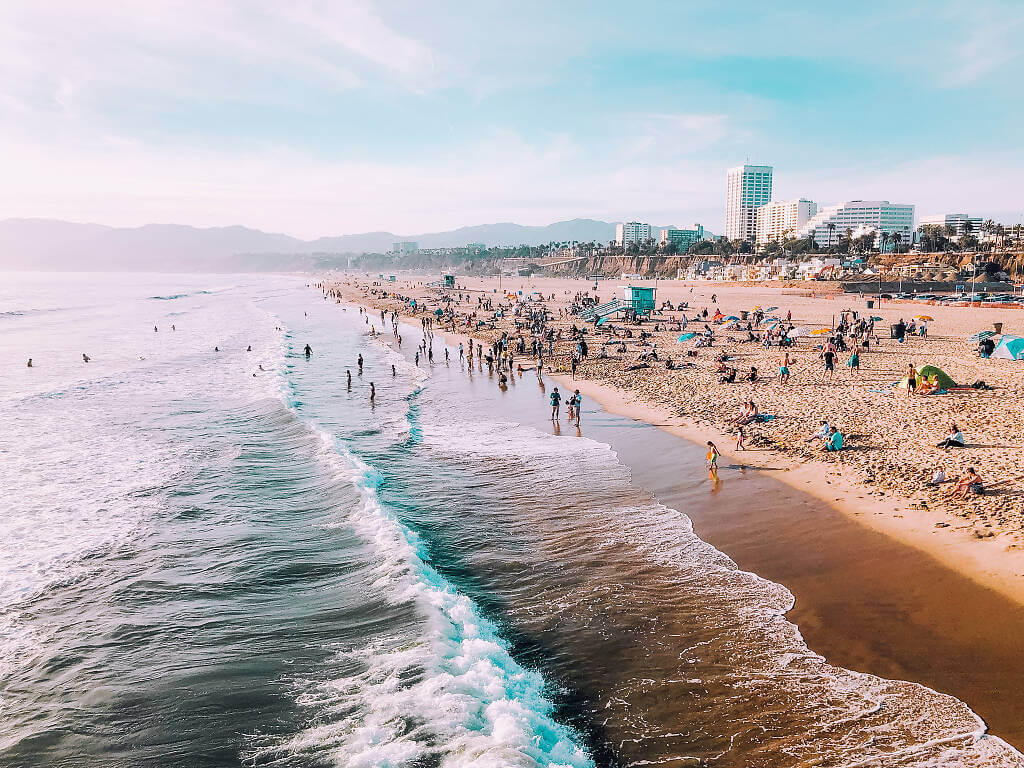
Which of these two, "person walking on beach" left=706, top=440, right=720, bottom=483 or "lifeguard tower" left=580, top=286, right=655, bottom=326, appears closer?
"person walking on beach" left=706, top=440, right=720, bottom=483

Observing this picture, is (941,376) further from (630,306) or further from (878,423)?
(630,306)

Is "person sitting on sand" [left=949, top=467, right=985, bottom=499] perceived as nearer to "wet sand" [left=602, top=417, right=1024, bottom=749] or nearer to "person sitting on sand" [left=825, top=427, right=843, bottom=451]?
"wet sand" [left=602, top=417, right=1024, bottom=749]

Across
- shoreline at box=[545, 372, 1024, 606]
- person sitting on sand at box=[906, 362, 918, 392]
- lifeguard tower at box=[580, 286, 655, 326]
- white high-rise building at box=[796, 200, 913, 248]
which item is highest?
white high-rise building at box=[796, 200, 913, 248]

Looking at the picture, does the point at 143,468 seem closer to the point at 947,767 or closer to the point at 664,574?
the point at 664,574

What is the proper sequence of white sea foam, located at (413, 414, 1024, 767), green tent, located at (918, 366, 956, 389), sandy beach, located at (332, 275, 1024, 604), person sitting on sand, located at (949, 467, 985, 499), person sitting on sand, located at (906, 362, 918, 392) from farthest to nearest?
person sitting on sand, located at (906, 362, 918, 392) < green tent, located at (918, 366, 956, 389) < person sitting on sand, located at (949, 467, 985, 499) < sandy beach, located at (332, 275, 1024, 604) < white sea foam, located at (413, 414, 1024, 767)

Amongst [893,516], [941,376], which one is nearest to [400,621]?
[893,516]

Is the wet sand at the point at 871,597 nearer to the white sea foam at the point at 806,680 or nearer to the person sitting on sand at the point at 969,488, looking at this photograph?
the white sea foam at the point at 806,680

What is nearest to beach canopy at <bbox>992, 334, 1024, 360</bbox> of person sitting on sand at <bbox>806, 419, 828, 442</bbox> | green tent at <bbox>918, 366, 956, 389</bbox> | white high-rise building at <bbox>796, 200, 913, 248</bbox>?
green tent at <bbox>918, 366, 956, 389</bbox>
